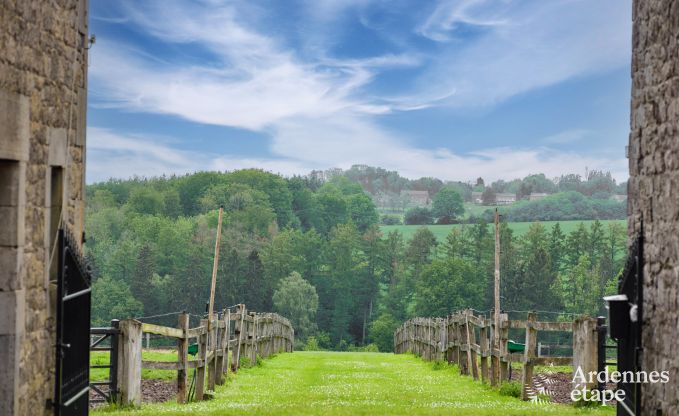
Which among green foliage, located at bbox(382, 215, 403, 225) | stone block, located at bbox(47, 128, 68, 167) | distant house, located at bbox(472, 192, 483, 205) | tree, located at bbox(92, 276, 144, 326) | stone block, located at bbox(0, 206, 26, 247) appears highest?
distant house, located at bbox(472, 192, 483, 205)

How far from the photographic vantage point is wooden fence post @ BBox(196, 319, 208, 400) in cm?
1505

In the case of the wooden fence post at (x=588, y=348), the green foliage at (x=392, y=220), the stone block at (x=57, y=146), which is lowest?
the wooden fence post at (x=588, y=348)

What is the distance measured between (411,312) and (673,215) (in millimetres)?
81129

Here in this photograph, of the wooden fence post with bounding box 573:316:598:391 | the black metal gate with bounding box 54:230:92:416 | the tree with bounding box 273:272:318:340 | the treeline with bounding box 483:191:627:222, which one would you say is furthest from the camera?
the treeline with bounding box 483:191:627:222

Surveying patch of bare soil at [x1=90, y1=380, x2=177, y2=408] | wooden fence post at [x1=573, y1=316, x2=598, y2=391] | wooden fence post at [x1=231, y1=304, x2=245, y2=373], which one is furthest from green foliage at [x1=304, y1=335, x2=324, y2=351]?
wooden fence post at [x1=573, y1=316, x2=598, y2=391]

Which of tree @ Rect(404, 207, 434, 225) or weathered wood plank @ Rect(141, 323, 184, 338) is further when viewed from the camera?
tree @ Rect(404, 207, 434, 225)

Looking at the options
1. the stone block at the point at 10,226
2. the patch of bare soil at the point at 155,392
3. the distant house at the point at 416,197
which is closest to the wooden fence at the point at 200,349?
the patch of bare soil at the point at 155,392

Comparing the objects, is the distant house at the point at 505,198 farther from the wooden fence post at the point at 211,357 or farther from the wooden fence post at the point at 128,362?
the wooden fence post at the point at 128,362

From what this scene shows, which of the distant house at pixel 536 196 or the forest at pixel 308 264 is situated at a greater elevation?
the distant house at pixel 536 196

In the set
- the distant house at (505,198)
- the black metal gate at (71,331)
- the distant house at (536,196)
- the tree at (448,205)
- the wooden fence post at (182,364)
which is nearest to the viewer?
the black metal gate at (71,331)

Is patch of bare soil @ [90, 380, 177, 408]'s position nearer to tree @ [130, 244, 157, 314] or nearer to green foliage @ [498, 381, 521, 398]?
green foliage @ [498, 381, 521, 398]

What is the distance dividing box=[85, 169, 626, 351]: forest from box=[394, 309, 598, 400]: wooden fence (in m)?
53.1

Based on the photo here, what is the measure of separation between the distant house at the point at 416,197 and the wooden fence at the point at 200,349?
394 ft

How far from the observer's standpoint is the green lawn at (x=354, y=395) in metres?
11.5
